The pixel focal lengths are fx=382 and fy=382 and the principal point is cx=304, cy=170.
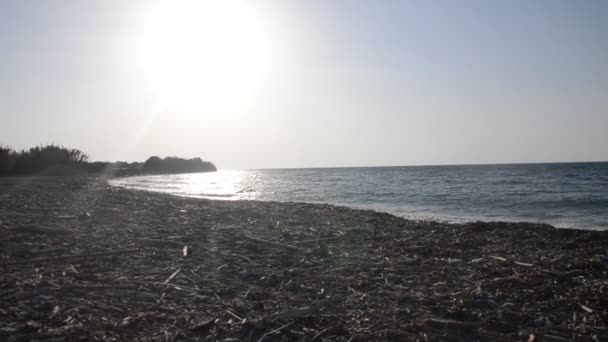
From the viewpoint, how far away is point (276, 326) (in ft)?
12.7

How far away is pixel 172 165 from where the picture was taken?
9138 cm

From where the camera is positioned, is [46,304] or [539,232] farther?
[539,232]

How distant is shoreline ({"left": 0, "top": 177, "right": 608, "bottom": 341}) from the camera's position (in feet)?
12.5

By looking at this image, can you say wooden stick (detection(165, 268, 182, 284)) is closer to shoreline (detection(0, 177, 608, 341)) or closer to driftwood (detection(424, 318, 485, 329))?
shoreline (detection(0, 177, 608, 341))

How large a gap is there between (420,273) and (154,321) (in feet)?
13.4

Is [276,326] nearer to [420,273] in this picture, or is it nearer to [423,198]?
[420,273]

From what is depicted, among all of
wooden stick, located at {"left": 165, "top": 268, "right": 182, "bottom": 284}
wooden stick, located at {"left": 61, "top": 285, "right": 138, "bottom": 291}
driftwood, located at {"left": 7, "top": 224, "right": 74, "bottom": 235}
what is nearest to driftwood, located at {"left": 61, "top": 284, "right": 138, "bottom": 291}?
wooden stick, located at {"left": 61, "top": 285, "right": 138, "bottom": 291}

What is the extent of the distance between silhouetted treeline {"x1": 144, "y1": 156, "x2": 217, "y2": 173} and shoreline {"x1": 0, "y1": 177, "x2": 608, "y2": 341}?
77.7 metres

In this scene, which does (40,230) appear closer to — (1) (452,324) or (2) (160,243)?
(2) (160,243)

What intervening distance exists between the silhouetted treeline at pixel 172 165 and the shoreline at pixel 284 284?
77.7 m

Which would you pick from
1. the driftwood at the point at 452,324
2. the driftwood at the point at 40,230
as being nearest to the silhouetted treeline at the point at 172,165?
the driftwood at the point at 40,230

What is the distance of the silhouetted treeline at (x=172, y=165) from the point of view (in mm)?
83750

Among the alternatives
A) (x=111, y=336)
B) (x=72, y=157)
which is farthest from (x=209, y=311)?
(x=72, y=157)

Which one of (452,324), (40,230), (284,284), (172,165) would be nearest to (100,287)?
(284,284)
